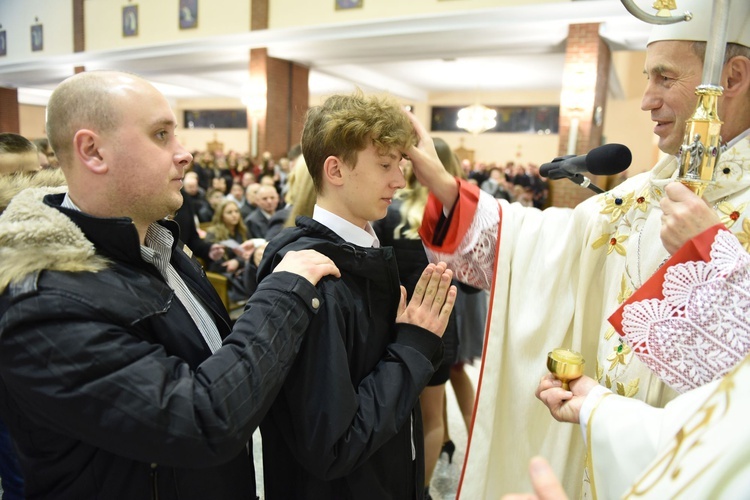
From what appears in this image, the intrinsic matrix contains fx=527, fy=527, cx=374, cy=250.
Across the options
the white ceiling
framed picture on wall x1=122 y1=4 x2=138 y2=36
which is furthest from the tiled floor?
framed picture on wall x1=122 y1=4 x2=138 y2=36

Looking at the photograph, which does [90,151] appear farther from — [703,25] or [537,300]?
[703,25]

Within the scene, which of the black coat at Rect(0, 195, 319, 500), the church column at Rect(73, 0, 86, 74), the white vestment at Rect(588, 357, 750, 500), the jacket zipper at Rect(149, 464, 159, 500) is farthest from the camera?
the church column at Rect(73, 0, 86, 74)

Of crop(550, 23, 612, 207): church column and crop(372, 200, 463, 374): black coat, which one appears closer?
crop(372, 200, 463, 374): black coat

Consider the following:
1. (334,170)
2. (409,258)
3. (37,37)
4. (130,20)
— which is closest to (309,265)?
(334,170)

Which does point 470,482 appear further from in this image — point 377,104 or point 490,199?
point 377,104

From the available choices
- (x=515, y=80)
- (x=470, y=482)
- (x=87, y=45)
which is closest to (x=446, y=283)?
(x=470, y=482)

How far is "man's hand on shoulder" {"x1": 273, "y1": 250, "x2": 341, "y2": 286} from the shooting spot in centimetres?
108

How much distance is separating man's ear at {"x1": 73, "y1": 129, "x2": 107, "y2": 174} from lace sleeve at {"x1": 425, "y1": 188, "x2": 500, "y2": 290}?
96 centimetres

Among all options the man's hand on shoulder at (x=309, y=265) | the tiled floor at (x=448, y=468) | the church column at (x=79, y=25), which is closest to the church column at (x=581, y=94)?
the tiled floor at (x=448, y=468)

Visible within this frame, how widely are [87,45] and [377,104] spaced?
43.6 feet

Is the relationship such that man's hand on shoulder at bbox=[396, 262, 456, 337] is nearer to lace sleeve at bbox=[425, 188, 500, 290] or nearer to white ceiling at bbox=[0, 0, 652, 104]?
lace sleeve at bbox=[425, 188, 500, 290]

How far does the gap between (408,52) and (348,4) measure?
1.33 metres

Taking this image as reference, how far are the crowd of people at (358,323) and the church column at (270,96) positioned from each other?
899cm

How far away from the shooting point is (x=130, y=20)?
11125 mm
